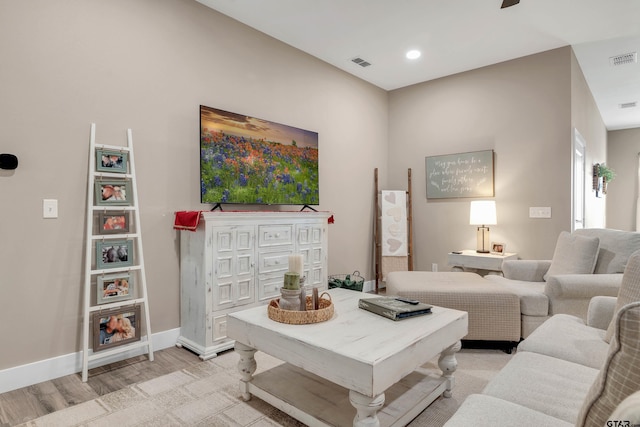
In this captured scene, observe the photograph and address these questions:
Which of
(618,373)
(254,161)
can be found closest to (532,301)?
(618,373)

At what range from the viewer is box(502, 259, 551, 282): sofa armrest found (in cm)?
323

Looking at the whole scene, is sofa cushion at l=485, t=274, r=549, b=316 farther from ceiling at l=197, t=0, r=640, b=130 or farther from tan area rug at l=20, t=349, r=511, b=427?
ceiling at l=197, t=0, r=640, b=130

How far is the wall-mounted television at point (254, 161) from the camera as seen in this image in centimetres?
304

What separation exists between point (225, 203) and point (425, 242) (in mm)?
2863

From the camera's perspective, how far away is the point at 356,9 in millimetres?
3129

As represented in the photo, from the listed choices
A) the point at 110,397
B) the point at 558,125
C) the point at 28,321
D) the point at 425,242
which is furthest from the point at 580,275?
the point at 28,321

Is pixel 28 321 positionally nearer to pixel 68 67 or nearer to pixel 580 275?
pixel 68 67

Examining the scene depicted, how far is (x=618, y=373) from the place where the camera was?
696mm

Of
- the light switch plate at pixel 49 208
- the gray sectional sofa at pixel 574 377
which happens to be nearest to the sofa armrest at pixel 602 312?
the gray sectional sofa at pixel 574 377

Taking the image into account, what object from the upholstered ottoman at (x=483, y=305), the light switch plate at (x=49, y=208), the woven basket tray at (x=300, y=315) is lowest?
the upholstered ottoman at (x=483, y=305)

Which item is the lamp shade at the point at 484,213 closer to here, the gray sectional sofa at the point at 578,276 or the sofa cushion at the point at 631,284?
the gray sectional sofa at the point at 578,276

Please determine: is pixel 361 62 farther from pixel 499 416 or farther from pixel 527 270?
pixel 499 416

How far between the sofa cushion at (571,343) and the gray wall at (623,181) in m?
7.10

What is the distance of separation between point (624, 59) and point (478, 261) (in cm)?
285
